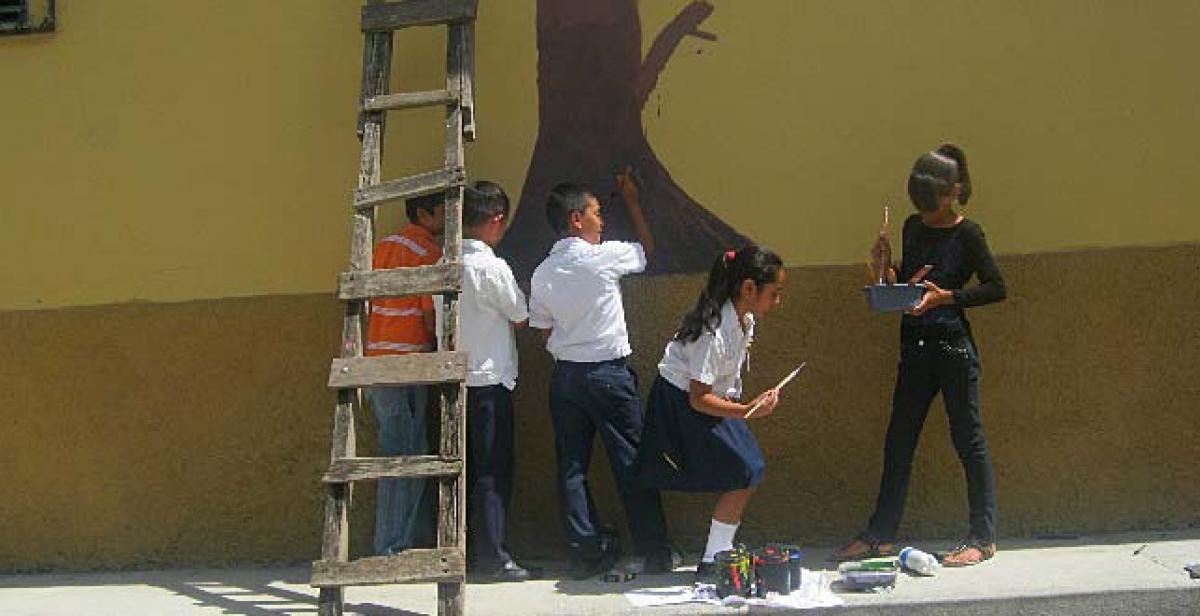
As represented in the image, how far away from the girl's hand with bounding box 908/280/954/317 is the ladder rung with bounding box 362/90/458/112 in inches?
75.6

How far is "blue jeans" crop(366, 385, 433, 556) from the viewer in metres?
6.09

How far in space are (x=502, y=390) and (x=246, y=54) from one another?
5.79 feet

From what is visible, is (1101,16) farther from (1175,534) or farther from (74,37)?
(74,37)

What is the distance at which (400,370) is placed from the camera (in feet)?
18.3

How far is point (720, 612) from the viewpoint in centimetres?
548

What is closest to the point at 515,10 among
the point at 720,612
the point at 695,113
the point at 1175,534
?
the point at 695,113

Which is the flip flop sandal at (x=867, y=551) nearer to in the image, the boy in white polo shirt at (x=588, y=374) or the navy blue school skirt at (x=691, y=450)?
the navy blue school skirt at (x=691, y=450)

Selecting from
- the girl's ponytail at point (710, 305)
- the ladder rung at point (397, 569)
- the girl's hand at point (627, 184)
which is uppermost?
the girl's hand at point (627, 184)

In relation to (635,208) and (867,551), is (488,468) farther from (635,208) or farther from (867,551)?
(867,551)

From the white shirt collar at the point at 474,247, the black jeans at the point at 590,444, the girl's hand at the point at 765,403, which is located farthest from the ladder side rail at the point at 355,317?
the girl's hand at the point at 765,403

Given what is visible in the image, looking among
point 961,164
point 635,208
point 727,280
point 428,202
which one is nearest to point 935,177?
point 961,164

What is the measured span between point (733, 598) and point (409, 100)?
2238 millimetres

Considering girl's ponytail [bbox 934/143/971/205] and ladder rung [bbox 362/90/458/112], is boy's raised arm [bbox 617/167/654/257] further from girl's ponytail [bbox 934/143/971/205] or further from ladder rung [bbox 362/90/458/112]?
girl's ponytail [bbox 934/143/971/205]

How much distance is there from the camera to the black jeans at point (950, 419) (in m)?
5.93
